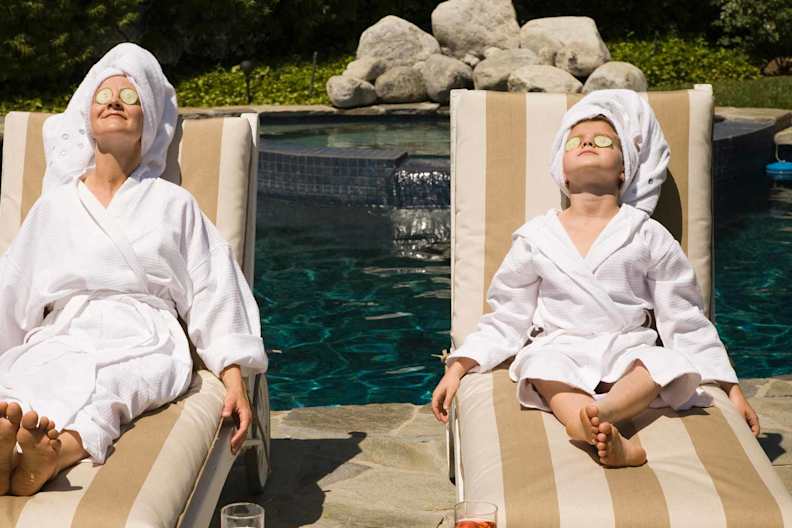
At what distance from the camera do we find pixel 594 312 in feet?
11.5

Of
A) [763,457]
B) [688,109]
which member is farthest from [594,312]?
[688,109]

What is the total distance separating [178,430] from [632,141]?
158 cm

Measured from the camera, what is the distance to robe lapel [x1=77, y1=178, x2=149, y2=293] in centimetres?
355

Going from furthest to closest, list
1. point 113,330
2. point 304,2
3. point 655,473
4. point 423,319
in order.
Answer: point 304,2, point 423,319, point 113,330, point 655,473

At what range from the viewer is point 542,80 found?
44.2ft

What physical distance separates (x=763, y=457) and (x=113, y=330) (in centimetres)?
174

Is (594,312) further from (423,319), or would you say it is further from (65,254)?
(423,319)

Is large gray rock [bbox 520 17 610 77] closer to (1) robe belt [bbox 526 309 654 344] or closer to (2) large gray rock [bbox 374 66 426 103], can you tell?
(2) large gray rock [bbox 374 66 426 103]

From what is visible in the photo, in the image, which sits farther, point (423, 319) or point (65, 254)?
point (423, 319)

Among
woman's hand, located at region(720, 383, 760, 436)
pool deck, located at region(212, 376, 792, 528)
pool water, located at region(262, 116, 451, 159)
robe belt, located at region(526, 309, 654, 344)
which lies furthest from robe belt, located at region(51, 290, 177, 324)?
pool water, located at region(262, 116, 451, 159)

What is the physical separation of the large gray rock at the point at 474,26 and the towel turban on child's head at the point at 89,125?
11.7 metres

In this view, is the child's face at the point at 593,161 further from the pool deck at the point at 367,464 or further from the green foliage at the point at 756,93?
the green foliage at the point at 756,93

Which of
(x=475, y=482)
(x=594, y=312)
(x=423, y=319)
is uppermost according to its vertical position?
(x=594, y=312)

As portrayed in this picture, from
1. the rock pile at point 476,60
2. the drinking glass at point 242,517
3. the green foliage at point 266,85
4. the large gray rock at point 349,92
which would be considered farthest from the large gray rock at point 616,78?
the drinking glass at point 242,517
